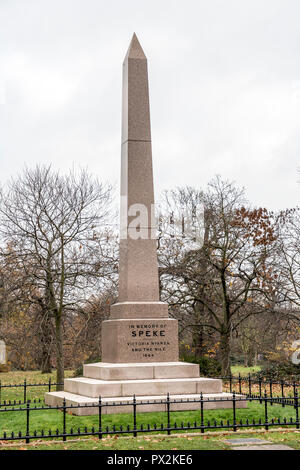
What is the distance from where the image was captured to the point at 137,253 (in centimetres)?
1425

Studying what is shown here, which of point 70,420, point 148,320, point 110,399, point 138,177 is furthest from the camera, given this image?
point 138,177

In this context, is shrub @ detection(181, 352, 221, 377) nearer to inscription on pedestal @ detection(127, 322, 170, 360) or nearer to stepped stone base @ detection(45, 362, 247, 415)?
inscription on pedestal @ detection(127, 322, 170, 360)

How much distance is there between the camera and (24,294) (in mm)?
20891

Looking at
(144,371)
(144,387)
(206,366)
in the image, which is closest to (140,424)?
(144,387)

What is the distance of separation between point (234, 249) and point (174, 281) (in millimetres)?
2978

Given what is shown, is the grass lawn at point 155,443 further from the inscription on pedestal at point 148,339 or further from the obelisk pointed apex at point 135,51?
the obelisk pointed apex at point 135,51

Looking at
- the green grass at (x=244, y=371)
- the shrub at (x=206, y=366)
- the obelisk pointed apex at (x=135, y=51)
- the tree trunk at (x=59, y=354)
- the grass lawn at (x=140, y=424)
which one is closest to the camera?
the grass lawn at (x=140, y=424)

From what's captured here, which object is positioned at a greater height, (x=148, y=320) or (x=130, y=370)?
(x=148, y=320)

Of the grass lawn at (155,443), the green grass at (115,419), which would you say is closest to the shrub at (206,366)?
the green grass at (115,419)

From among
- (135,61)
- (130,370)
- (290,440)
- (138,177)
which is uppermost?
(135,61)

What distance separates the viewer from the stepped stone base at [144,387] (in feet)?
38.4
